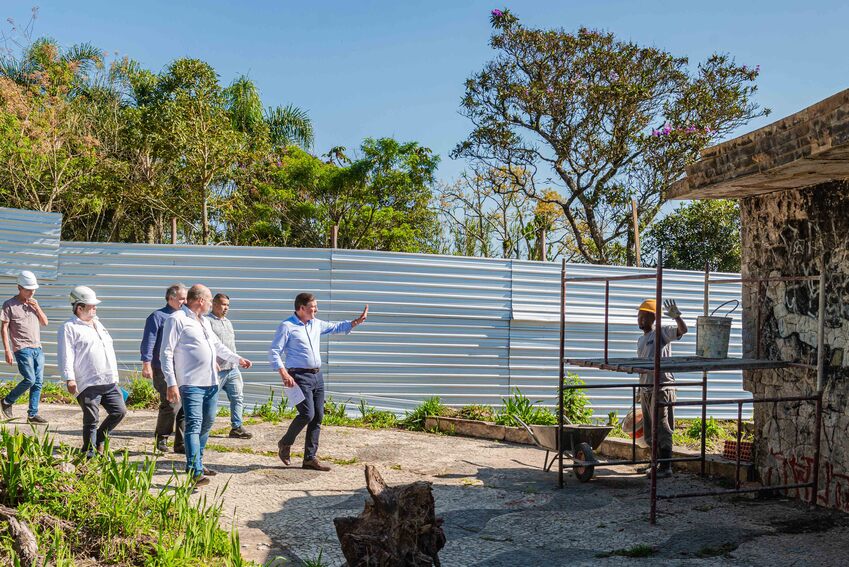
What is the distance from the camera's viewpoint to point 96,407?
742 cm

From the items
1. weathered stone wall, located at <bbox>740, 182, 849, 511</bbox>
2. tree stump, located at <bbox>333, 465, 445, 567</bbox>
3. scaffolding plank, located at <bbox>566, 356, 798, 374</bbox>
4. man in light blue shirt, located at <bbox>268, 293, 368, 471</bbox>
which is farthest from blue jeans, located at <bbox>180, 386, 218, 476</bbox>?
weathered stone wall, located at <bbox>740, 182, 849, 511</bbox>

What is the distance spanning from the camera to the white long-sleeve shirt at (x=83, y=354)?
721cm

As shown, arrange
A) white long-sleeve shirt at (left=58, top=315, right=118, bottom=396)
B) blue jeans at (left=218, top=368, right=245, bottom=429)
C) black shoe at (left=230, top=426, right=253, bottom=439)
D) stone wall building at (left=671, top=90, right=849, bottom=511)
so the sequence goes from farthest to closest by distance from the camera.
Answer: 1. black shoe at (left=230, top=426, right=253, bottom=439)
2. blue jeans at (left=218, top=368, right=245, bottom=429)
3. white long-sleeve shirt at (left=58, top=315, right=118, bottom=396)
4. stone wall building at (left=671, top=90, right=849, bottom=511)

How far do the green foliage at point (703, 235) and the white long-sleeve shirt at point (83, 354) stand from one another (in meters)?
15.2

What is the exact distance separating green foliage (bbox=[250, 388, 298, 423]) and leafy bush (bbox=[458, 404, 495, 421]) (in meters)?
2.33

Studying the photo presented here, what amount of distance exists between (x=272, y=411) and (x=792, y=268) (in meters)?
6.93

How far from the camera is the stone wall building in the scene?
6.82 m

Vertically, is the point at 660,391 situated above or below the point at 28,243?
below

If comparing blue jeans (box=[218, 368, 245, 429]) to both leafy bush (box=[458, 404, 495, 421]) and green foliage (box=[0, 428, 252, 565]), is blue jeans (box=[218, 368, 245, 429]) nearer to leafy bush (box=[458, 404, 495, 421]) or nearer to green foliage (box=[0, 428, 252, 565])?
leafy bush (box=[458, 404, 495, 421])

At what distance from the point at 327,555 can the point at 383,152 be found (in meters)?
17.6

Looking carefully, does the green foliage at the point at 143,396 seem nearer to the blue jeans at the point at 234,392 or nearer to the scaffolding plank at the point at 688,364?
the blue jeans at the point at 234,392

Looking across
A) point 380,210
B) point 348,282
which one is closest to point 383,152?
point 380,210

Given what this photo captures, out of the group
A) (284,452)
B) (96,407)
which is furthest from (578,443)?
(96,407)

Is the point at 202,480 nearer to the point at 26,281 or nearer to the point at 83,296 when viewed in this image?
the point at 83,296
